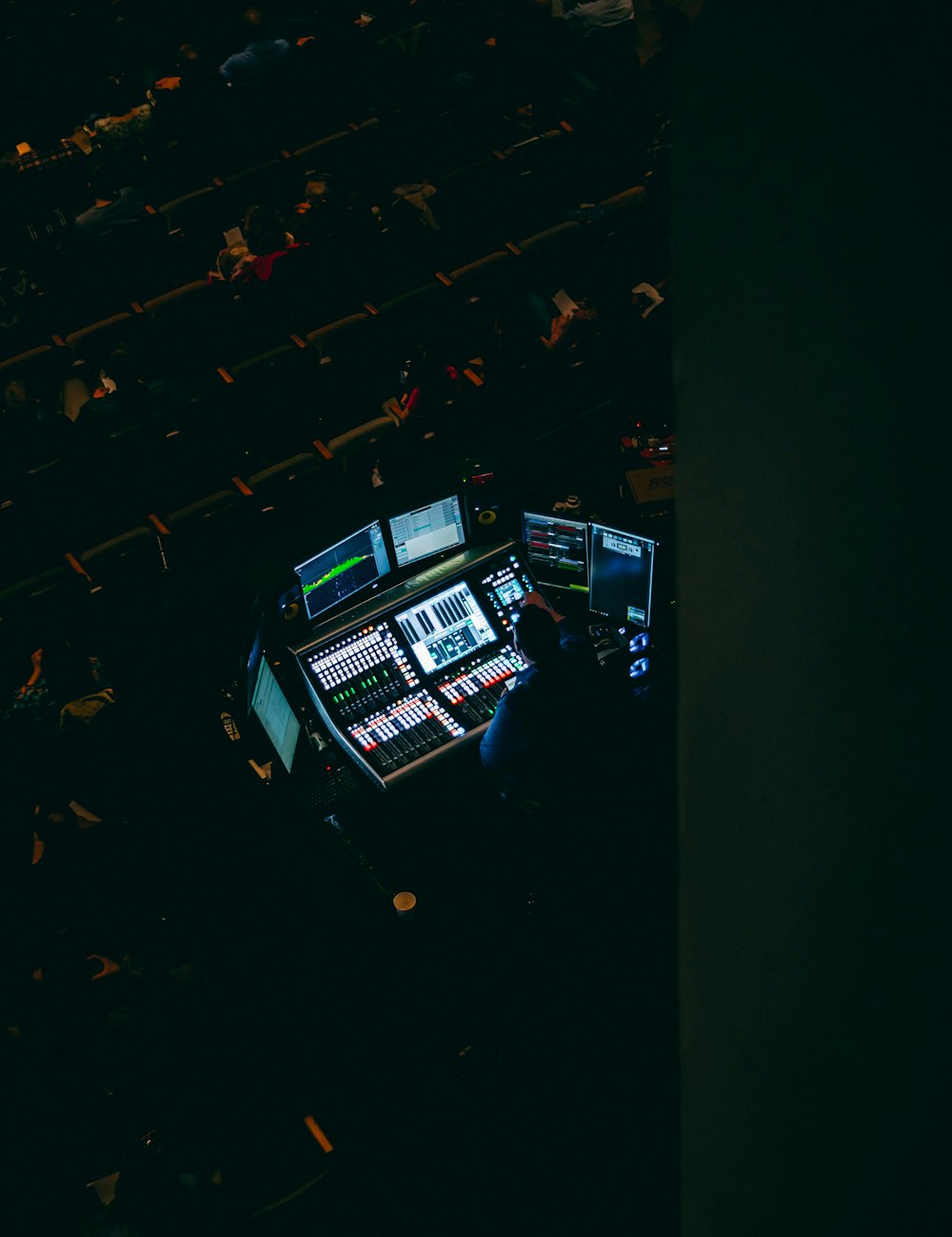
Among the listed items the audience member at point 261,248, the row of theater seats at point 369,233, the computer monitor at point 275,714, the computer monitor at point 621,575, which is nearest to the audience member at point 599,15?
the row of theater seats at point 369,233

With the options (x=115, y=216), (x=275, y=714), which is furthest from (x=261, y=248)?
(x=275, y=714)

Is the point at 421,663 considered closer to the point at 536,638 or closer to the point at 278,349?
the point at 536,638

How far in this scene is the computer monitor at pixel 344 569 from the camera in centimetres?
377

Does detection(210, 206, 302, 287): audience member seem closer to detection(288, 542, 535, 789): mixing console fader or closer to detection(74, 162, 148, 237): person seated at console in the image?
detection(74, 162, 148, 237): person seated at console

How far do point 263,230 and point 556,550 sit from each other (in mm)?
2784

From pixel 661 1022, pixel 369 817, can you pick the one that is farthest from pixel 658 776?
pixel 369 817

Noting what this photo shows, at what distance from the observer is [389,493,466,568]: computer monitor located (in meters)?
3.99

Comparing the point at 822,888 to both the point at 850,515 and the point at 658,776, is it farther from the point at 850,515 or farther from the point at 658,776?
the point at 658,776

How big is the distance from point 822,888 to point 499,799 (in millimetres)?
3454

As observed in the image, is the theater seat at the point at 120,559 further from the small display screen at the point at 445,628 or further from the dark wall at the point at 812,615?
the dark wall at the point at 812,615

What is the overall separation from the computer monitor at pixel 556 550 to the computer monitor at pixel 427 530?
1.05 feet

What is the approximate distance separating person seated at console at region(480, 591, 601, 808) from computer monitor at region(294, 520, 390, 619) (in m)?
0.75

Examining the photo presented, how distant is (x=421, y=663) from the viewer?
Result: 4.01 meters

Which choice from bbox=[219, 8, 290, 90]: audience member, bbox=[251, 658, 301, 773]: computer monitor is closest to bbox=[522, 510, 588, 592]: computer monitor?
bbox=[251, 658, 301, 773]: computer monitor
